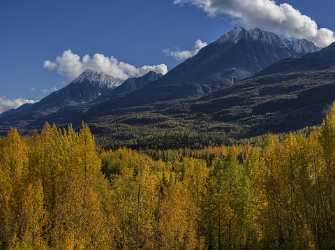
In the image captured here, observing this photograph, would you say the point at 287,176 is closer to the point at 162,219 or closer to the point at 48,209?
the point at 162,219

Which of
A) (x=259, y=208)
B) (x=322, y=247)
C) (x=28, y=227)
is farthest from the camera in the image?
(x=259, y=208)

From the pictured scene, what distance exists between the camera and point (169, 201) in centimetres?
7006

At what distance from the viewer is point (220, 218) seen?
74.0 meters

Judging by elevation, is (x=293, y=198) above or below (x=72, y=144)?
Answer: below

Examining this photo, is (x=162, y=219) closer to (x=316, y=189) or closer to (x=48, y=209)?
(x=48, y=209)

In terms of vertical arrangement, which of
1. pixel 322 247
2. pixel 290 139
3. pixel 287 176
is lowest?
pixel 322 247

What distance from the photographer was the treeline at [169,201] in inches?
2527

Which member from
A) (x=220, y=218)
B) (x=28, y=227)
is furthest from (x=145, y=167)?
(x=28, y=227)

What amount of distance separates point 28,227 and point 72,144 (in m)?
13.9

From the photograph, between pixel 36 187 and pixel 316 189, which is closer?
pixel 36 187

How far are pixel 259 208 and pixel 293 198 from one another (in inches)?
236

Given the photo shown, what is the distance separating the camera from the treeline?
6419 cm

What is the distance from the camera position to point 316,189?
67625 mm

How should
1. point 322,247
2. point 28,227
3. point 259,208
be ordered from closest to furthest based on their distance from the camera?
point 28,227
point 322,247
point 259,208
